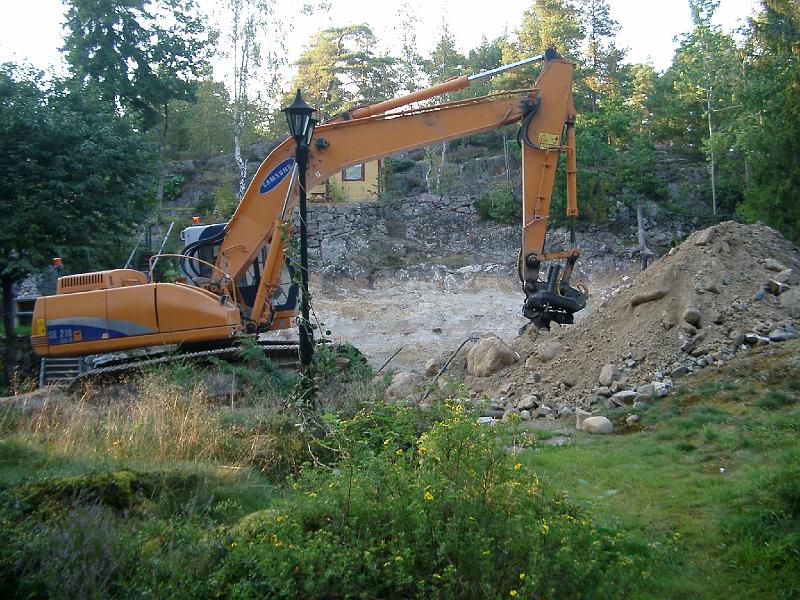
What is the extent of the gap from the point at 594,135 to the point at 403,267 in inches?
368

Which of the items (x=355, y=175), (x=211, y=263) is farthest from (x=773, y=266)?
(x=355, y=175)

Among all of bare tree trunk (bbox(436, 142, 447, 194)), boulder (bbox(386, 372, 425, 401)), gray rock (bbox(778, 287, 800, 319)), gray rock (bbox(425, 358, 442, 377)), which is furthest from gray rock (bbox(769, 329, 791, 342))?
bare tree trunk (bbox(436, 142, 447, 194))

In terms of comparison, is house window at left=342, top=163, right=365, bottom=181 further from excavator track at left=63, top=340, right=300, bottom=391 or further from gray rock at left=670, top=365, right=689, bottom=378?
gray rock at left=670, top=365, right=689, bottom=378

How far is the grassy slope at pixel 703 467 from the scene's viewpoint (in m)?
5.00

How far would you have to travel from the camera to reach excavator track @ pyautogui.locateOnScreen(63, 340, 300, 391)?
39.0 ft

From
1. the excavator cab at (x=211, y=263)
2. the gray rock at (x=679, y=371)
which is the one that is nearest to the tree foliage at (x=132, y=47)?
the excavator cab at (x=211, y=263)

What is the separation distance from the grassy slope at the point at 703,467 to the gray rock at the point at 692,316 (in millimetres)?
1113

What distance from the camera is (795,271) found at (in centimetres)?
1282

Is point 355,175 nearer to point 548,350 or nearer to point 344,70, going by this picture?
point 344,70

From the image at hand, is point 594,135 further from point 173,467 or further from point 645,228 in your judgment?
point 173,467

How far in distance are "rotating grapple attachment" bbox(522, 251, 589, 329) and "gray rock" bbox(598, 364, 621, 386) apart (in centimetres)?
157

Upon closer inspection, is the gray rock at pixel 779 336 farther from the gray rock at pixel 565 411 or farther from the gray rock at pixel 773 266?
the gray rock at pixel 565 411

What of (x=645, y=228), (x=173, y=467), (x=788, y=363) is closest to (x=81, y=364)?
(x=173, y=467)

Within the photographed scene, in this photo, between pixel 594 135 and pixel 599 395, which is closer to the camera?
pixel 599 395
